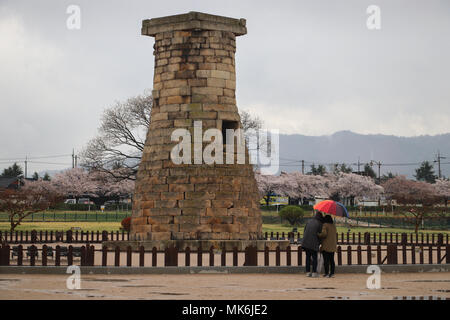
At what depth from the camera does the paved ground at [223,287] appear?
11844 mm

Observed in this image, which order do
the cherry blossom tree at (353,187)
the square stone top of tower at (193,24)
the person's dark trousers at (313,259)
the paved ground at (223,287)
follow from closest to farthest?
the paved ground at (223,287) < the person's dark trousers at (313,259) < the square stone top of tower at (193,24) < the cherry blossom tree at (353,187)

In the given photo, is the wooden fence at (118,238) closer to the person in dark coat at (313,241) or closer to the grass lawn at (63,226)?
the person in dark coat at (313,241)

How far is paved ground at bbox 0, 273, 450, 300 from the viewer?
466 inches

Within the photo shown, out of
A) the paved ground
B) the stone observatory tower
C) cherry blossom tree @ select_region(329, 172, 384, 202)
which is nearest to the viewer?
the paved ground

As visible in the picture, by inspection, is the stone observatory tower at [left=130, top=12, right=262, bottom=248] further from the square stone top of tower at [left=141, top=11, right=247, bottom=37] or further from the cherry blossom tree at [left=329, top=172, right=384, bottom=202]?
the cherry blossom tree at [left=329, top=172, right=384, bottom=202]

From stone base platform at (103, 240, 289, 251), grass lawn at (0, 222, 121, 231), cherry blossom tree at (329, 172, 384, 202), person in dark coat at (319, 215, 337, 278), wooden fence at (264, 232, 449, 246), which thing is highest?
cherry blossom tree at (329, 172, 384, 202)

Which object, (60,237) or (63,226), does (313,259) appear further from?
(63,226)

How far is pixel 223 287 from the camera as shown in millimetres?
13336

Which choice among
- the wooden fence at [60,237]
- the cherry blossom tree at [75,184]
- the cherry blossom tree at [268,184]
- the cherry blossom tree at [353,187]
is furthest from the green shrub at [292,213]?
the cherry blossom tree at [353,187]

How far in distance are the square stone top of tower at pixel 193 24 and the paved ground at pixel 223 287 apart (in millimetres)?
10149

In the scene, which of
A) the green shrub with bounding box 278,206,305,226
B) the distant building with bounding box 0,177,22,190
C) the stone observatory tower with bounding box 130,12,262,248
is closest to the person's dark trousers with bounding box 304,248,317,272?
the stone observatory tower with bounding box 130,12,262,248

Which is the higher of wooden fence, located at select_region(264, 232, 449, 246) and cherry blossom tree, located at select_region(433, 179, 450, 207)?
cherry blossom tree, located at select_region(433, 179, 450, 207)

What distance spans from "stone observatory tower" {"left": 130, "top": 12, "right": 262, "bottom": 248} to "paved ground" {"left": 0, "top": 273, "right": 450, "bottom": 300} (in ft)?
22.0
